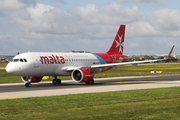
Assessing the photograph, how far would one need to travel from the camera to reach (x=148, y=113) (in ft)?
50.9

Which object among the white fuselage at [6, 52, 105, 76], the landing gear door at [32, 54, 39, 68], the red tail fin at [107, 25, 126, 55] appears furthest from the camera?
the red tail fin at [107, 25, 126, 55]

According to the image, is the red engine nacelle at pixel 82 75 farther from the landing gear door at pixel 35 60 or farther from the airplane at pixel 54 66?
the landing gear door at pixel 35 60

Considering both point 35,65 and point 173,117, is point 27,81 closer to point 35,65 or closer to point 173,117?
point 35,65

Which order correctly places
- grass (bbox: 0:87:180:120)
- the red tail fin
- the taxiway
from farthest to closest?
the red tail fin < the taxiway < grass (bbox: 0:87:180:120)

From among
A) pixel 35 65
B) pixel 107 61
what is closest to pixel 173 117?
pixel 35 65

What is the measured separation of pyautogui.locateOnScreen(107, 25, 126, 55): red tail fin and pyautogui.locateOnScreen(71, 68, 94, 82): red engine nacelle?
1166 centimetres

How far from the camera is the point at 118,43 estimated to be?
50750 mm

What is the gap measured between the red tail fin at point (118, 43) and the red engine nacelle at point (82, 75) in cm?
1166

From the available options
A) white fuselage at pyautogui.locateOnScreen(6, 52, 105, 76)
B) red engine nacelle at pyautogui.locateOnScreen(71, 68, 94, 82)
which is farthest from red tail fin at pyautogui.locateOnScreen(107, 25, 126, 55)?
red engine nacelle at pyautogui.locateOnScreen(71, 68, 94, 82)

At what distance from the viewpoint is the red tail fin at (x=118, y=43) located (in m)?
50.0

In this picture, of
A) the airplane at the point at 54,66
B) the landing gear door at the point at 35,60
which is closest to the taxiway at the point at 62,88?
the airplane at the point at 54,66

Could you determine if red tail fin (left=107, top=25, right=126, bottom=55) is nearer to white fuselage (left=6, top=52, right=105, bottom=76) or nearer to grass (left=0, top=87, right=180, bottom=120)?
white fuselage (left=6, top=52, right=105, bottom=76)

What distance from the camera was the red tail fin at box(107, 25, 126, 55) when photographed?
164 ft

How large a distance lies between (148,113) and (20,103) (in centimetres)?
Result: 862
